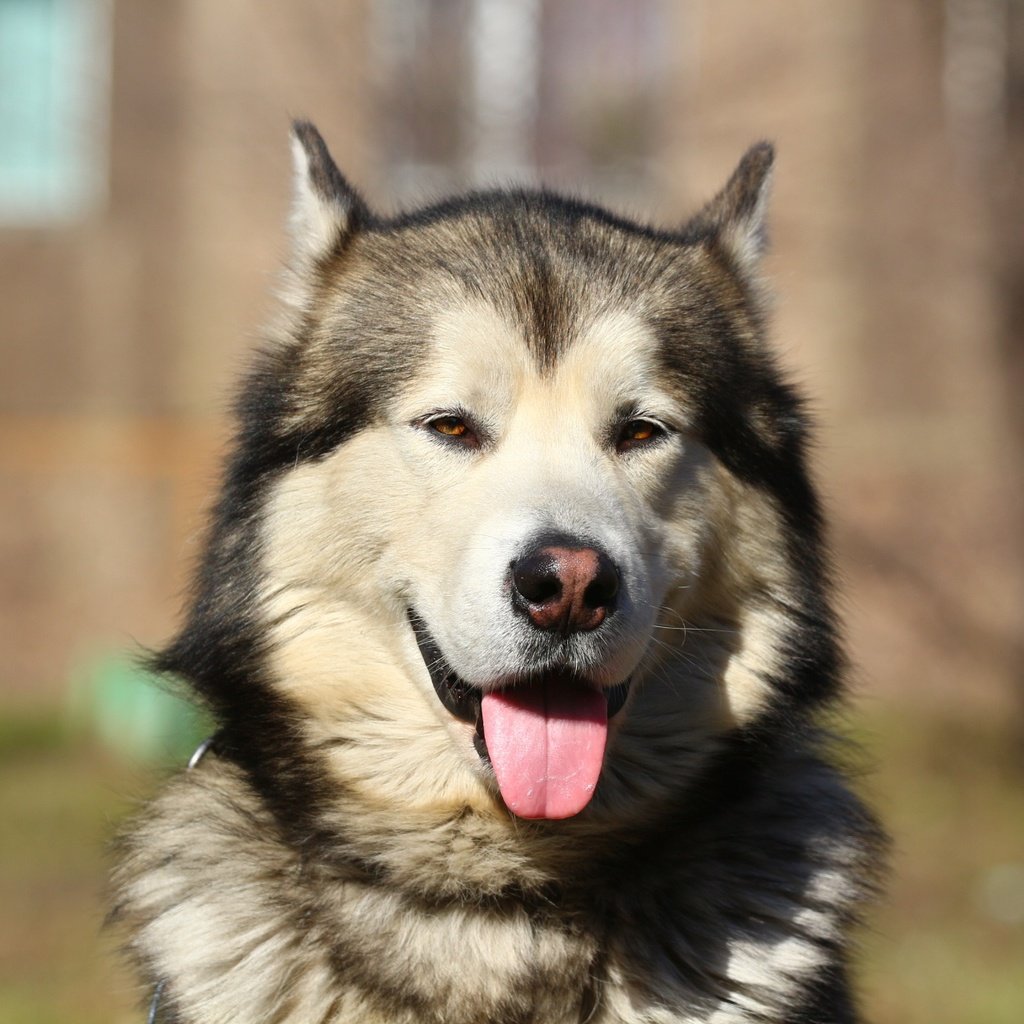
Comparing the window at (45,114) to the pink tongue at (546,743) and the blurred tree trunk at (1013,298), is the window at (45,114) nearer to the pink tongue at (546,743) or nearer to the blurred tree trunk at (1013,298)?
the blurred tree trunk at (1013,298)

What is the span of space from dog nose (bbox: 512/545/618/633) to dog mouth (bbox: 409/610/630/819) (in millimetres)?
158

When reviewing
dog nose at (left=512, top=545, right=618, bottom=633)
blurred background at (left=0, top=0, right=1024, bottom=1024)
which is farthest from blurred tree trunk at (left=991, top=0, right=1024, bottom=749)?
dog nose at (left=512, top=545, right=618, bottom=633)

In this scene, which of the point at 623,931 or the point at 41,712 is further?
the point at 41,712

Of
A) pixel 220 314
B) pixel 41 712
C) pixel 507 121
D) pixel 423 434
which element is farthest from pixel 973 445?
pixel 423 434

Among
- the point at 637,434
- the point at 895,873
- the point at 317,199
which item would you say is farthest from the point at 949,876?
the point at 317,199

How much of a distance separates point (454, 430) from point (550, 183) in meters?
6.31

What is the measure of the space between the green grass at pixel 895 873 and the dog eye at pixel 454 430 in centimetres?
140

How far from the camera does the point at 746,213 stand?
414 centimetres

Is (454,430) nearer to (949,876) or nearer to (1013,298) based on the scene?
(949,876)

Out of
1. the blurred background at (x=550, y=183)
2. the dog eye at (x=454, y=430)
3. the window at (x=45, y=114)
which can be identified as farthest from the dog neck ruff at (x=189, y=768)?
the window at (x=45, y=114)

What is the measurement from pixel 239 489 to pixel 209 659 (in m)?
0.46

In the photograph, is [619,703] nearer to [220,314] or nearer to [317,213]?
[317,213]

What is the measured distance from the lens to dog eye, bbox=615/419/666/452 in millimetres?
3588

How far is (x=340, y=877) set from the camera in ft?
11.3
